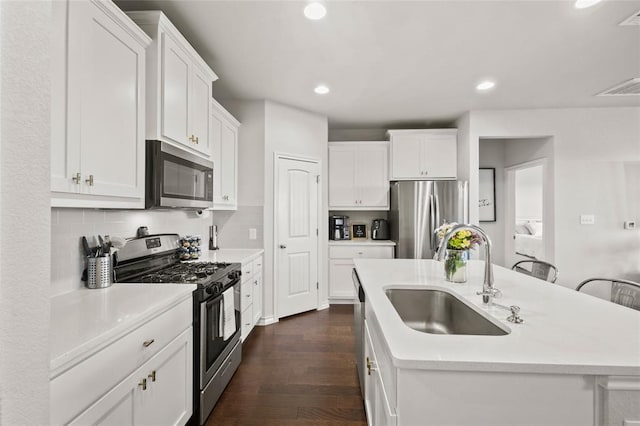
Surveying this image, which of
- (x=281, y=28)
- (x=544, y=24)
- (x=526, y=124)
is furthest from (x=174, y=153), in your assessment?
(x=526, y=124)

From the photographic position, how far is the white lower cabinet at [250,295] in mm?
2736

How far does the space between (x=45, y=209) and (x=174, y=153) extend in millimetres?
1520

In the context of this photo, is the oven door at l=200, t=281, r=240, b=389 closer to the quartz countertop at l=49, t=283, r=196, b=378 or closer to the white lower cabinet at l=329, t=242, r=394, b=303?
the quartz countertop at l=49, t=283, r=196, b=378

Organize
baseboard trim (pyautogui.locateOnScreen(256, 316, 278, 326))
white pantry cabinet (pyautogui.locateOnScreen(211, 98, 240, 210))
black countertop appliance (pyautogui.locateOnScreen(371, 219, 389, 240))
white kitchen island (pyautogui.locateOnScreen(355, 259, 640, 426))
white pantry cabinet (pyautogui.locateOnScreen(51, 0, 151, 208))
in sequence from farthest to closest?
black countertop appliance (pyautogui.locateOnScreen(371, 219, 389, 240)) → baseboard trim (pyautogui.locateOnScreen(256, 316, 278, 326)) → white pantry cabinet (pyautogui.locateOnScreen(211, 98, 240, 210)) → white pantry cabinet (pyautogui.locateOnScreen(51, 0, 151, 208)) → white kitchen island (pyautogui.locateOnScreen(355, 259, 640, 426))

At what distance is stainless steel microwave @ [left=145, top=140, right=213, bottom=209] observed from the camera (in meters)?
1.80

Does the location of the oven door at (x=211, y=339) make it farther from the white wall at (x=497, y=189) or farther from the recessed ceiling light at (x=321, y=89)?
the white wall at (x=497, y=189)

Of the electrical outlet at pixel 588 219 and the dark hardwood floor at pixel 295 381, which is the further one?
the electrical outlet at pixel 588 219

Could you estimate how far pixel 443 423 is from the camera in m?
0.83

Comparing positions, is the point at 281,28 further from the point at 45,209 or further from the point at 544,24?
the point at 45,209

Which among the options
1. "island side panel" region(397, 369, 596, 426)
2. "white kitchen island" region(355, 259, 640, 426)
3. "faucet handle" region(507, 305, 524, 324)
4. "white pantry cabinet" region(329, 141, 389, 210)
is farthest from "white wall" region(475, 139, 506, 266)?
"island side panel" region(397, 369, 596, 426)

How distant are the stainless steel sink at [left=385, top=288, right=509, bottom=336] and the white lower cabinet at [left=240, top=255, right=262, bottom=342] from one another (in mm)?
1502

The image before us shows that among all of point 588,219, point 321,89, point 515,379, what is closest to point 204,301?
point 515,379

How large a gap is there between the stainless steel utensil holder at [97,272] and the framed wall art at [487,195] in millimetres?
5267

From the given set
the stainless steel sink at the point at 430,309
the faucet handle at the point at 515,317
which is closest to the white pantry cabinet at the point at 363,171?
the stainless steel sink at the point at 430,309
